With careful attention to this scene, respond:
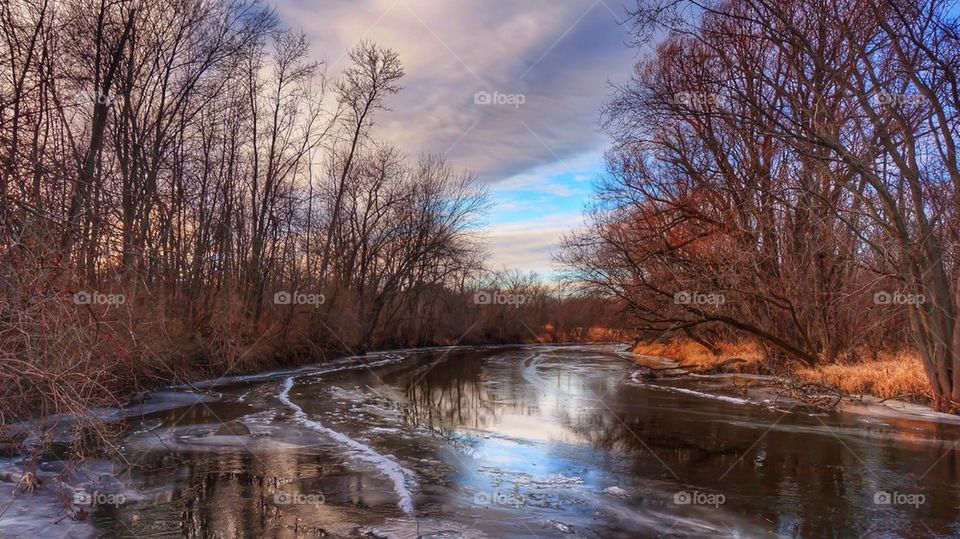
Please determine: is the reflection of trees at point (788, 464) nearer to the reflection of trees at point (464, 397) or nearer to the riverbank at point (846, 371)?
the reflection of trees at point (464, 397)

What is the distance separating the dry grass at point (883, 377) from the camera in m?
14.9

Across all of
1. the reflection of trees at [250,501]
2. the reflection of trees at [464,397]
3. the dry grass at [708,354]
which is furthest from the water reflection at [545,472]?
the dry grass at [708,354]

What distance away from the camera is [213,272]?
84.0 ft

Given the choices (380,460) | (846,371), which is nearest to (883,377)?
(846,371)

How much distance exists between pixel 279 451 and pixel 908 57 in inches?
574

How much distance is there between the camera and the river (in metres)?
6.55

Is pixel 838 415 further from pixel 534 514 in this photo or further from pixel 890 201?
pixel 534 514

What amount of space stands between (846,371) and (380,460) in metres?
14.2

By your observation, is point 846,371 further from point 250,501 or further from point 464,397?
point 250,501

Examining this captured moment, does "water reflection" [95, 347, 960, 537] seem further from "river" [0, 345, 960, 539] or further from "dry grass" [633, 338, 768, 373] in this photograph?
"dry grass" [633, 338, 768, 373]

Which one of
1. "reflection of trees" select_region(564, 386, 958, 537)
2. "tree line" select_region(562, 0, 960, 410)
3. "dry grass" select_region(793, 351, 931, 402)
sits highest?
"tree line" select_region(562, 0, 960, 410)

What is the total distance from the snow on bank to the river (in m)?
0.04

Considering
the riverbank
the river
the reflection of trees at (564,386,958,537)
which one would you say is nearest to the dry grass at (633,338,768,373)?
the riverbank

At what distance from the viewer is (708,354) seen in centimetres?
2917
